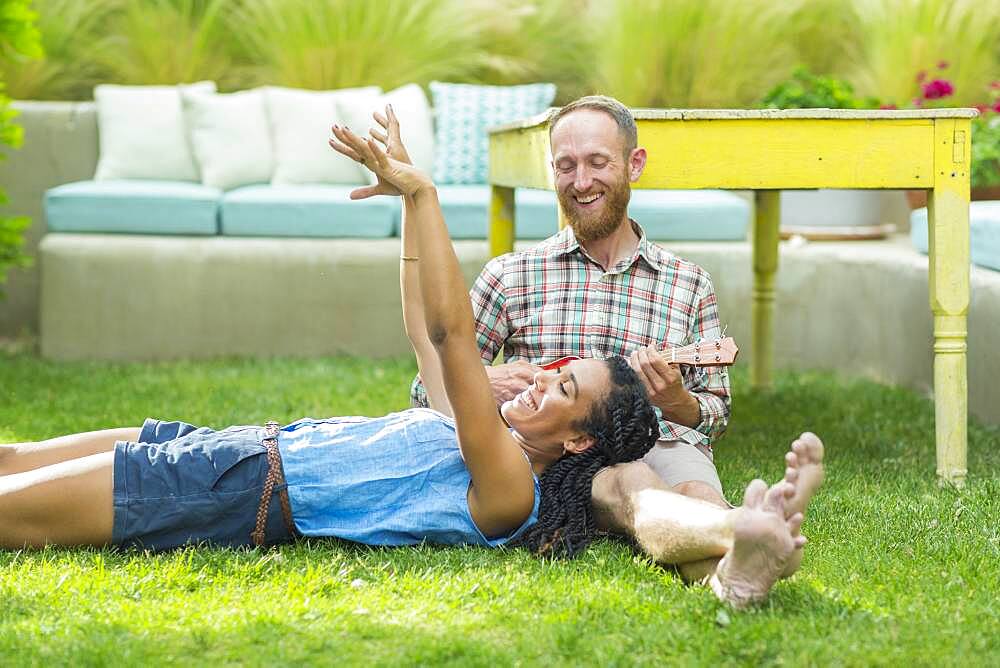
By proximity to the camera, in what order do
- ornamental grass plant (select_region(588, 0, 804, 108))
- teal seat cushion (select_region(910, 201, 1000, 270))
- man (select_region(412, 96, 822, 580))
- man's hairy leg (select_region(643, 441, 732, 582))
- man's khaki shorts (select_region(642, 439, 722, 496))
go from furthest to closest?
ornamental grass plant (select_region(588, 0, 804, 108))
teal seat cushion (select_region(910, 201, 1000, 270))
man (select_region(412, 96, 822, 580))
man's khaki shorts (select_region(642, 439, 722, 496))
man's hairy leg (select_region(643, 441, 732, 582))

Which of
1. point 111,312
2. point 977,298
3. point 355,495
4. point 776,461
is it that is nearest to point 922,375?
point 977,298

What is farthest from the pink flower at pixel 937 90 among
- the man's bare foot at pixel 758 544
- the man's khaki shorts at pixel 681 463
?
the man's bare foot at pixel 758 544

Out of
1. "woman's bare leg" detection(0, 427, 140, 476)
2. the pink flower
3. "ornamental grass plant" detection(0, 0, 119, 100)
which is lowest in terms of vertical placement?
"woman's bare leg" detection(0, 427, 140, 476)

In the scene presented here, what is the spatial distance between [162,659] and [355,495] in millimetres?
626

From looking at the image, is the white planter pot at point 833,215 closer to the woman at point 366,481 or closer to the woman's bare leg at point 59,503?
the woman at point 366,481

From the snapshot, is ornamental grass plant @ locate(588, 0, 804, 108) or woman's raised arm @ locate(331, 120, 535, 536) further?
ornamental grass plant @ locate(588, 0, 804, 108)

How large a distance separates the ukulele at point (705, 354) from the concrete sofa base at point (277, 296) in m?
2.67

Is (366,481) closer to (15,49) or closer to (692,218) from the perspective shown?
(15,49)

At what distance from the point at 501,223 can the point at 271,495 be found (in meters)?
1.67

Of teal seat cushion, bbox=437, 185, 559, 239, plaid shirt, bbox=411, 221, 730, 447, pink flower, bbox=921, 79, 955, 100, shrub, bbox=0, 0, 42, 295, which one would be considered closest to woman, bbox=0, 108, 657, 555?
plaid shirt, bbox=411, 221, 730, 447

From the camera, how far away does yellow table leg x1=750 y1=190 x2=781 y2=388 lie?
176 inches

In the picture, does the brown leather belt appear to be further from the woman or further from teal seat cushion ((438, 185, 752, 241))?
teal seat cushion ((438, 185, 752, 241))

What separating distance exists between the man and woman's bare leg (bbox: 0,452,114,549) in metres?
0.77

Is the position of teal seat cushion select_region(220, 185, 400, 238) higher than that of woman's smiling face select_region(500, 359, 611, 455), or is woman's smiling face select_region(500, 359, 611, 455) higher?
teal seat cushion select_region(220, 185, 400, 238)
